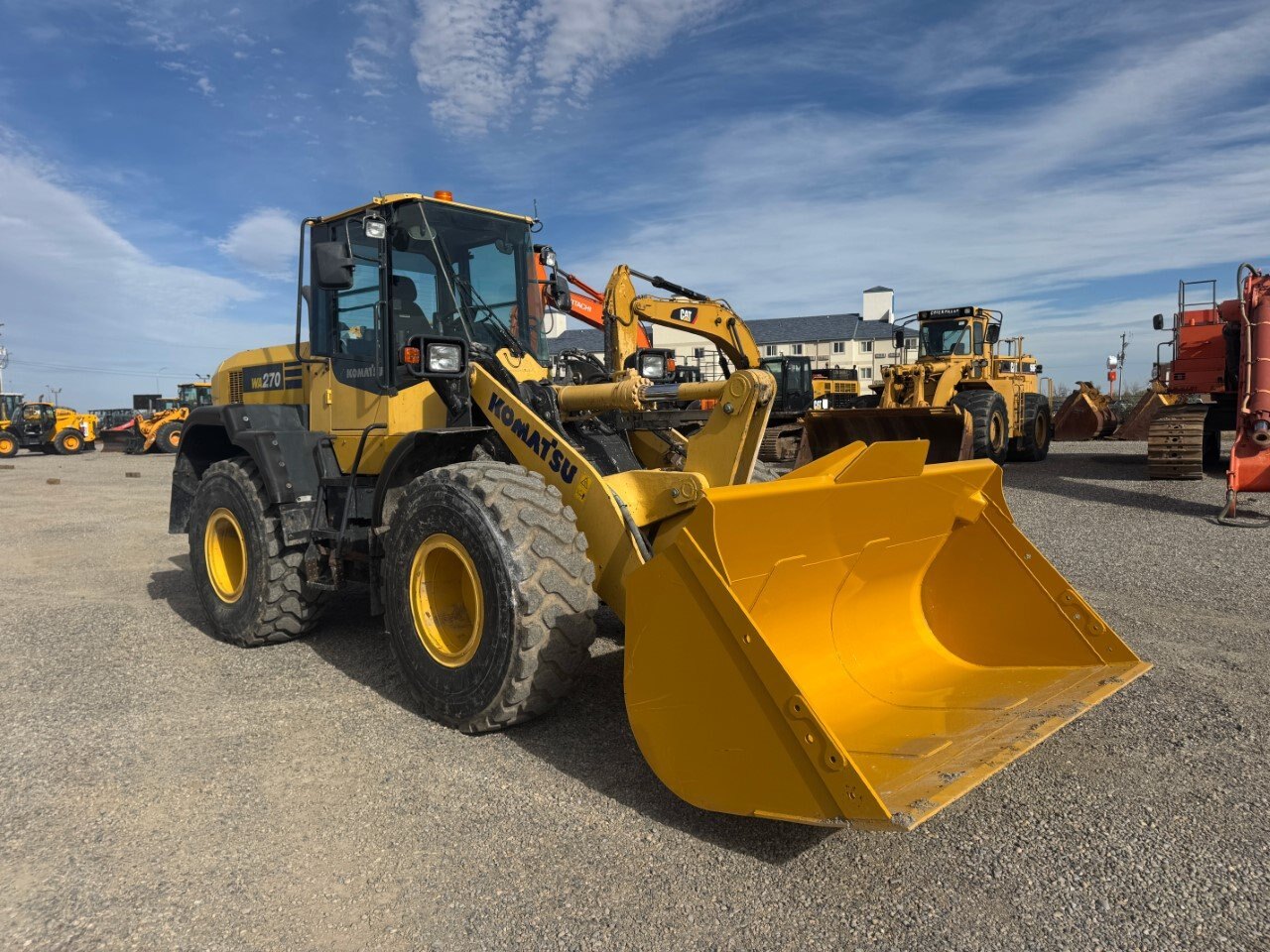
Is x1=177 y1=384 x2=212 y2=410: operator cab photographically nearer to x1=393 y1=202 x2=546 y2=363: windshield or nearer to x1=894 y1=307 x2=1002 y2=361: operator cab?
x1=894 y1=307 x2=1002 y2=361: operator cab

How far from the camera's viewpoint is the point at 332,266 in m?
4.43

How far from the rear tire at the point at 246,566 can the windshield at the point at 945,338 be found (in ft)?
47.7

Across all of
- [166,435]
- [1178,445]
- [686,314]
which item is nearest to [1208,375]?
[1178,445]

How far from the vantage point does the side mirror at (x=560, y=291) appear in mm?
5539

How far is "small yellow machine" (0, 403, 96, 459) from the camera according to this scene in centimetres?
3172

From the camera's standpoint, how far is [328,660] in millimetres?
5086

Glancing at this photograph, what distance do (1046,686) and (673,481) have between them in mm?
1748

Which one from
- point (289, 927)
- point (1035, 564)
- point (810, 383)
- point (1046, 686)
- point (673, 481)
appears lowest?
point (289, 927)

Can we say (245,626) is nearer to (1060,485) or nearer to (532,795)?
(532,795)

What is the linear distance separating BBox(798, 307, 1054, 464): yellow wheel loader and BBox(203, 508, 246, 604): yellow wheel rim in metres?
9.93

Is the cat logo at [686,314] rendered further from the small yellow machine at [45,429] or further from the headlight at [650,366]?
the small yellow machine at [45,429]

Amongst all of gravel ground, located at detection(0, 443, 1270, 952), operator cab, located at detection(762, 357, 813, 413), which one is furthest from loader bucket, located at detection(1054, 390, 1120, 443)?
gravel ground, located at detection(0, 443, 1270, 952)

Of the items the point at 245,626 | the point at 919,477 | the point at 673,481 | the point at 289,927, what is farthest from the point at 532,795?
the point at 245,626

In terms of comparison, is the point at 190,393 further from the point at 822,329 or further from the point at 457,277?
the point at 822,329
